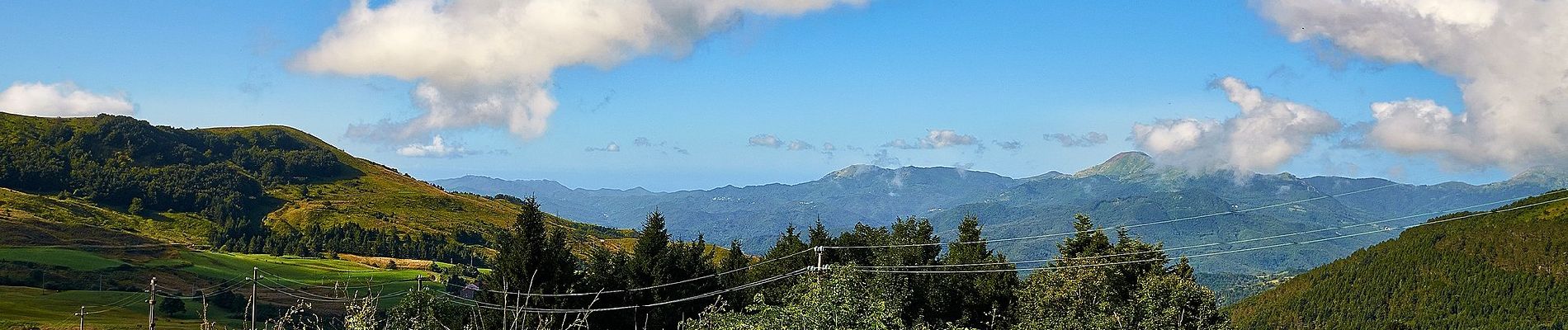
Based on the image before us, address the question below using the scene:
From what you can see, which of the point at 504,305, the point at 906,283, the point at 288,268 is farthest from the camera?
the point at 288,268

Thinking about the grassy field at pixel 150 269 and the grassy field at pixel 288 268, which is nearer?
the grassy field at pixel 150 269

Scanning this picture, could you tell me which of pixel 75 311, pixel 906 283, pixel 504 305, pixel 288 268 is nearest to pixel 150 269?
pixel 288 268

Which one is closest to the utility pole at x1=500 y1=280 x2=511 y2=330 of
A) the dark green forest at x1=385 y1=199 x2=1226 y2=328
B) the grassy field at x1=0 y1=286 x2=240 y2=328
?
the dark green forest at x1=385 y1=199 x2=1226 y2=328

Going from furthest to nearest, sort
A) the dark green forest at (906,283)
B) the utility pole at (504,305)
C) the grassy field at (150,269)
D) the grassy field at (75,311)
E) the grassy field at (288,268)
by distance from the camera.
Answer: the grassy field at (288,268)
the grassy field at (150,269)
the grassy field at (75,311)
the dark green forest at (906,283)
the utility pole at (504,305)

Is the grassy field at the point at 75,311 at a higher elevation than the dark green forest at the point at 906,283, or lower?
lower

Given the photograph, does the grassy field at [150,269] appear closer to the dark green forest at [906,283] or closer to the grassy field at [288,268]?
the grassy field at [288,268]

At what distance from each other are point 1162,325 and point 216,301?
321 feet

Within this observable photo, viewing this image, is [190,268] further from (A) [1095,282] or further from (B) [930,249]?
(A) [1095,282]

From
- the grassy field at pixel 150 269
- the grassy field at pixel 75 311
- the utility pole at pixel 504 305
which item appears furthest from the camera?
the grassy field at pixel 150 269

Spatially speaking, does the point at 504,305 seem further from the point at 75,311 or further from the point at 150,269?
the point at 150,269

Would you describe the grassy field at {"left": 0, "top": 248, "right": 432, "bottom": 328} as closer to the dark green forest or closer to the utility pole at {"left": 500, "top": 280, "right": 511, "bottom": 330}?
the dark green forest

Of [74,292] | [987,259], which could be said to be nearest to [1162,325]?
[987,259]

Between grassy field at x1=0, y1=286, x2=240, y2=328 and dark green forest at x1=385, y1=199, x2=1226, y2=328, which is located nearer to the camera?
dark green forest at x1=385, y1=199, x2=1226, y2=328

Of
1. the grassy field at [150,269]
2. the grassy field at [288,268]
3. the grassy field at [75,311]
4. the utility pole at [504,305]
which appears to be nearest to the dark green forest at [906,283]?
the utility pole at [504,305]
